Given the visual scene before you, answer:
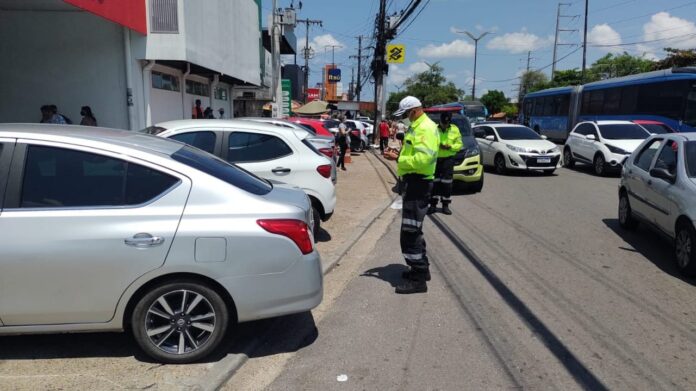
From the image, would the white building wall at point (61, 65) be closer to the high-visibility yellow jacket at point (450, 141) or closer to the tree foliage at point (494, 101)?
the high-visibility yellow jacket at point (450, 141)

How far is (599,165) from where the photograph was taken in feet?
50.1

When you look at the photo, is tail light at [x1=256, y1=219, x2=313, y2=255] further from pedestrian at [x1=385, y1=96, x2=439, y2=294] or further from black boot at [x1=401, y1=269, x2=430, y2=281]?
black boot at [x1=401, y1=269, x2=430, y2=281]

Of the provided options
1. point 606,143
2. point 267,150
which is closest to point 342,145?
point 606,143

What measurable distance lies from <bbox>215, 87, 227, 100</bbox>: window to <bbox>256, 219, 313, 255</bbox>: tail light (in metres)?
21.7

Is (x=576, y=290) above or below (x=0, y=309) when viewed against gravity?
below

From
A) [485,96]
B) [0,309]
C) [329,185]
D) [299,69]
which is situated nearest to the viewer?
[0,309]

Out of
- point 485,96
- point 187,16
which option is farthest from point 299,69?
point 187,16

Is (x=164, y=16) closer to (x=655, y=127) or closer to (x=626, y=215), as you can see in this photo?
(x=626, y=215)

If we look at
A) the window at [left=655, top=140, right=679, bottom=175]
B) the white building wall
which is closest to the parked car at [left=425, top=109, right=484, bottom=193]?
the window at [left=655, top=140, right=679, bottom=175]

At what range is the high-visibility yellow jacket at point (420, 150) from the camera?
5.02 m

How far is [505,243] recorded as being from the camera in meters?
7.32

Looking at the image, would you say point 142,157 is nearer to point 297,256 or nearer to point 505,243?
point 297,256

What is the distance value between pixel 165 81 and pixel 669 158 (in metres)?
13.7

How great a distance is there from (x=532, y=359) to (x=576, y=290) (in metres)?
1.81
